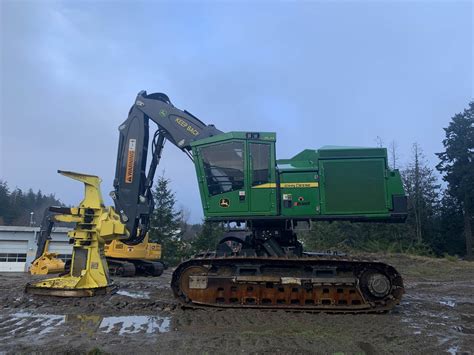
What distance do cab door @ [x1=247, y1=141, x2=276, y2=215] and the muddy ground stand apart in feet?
6.78

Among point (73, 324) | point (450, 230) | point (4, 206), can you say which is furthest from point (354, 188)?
point (4, 206)

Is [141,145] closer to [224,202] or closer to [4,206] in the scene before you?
[224,202]

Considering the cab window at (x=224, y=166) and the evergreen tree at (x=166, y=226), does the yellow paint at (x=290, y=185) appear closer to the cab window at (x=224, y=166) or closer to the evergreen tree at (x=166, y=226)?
the cab window at (x=224, y=166)

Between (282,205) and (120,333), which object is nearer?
(120,333)

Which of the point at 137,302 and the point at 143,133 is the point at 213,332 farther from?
the point at 143,133

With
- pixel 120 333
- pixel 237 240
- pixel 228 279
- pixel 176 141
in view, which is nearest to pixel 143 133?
pixel 176 141

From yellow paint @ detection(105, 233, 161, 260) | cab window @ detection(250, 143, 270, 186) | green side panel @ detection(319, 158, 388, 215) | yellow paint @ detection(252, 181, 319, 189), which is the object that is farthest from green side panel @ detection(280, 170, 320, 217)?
yellow paint @ detection(105, 233, 161, 260)

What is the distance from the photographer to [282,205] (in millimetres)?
A: 8344

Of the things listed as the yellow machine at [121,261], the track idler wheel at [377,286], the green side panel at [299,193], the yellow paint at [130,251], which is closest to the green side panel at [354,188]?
the green side panel at [299,193]

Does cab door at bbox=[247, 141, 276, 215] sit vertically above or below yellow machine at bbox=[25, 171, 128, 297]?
above

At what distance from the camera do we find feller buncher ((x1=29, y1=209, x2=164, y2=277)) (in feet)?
51.5

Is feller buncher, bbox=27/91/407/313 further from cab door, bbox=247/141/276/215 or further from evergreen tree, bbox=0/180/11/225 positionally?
evergreen tree, bbox=0/180/11/225

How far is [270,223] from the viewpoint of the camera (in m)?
8.77

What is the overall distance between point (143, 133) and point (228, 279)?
4264mm
